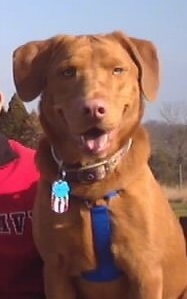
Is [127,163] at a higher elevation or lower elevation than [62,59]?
lower

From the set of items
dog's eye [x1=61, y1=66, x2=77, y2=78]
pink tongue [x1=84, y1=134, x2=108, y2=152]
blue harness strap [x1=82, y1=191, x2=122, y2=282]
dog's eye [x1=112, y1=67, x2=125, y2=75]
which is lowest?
blue harness strap [x1=82, y1=191, x2=122, y2=282]

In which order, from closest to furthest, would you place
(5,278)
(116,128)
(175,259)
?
(116,128) < (175,259) < (5,278)

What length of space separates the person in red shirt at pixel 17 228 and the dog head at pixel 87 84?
2.20 feet

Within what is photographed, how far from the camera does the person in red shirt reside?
5199mm

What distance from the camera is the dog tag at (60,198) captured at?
448 centimetres

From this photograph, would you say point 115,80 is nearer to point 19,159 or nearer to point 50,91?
point 50,91

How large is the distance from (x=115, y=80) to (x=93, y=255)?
3.03ft

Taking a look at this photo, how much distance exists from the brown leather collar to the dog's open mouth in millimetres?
183

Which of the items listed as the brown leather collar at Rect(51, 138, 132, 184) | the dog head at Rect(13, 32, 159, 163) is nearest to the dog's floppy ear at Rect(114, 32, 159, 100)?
the dog head at Rect(13, 32, 159, 163)

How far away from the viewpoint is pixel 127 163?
4.67 metres

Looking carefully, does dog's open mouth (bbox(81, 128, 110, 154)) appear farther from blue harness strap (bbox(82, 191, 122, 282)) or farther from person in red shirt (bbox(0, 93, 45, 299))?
person in red shirt (bbox(0, 93, 45, 299))

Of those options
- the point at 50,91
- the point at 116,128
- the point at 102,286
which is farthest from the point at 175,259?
the point at 50,91

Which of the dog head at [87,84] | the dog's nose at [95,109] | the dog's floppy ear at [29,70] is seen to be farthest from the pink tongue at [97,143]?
the dog's floppy ear at [29,70]

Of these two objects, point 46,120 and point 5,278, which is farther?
point 5,278
